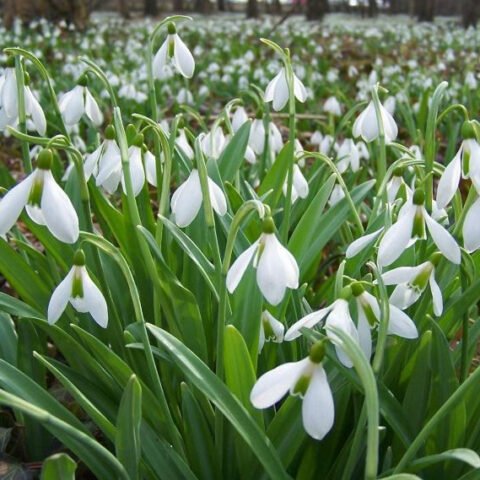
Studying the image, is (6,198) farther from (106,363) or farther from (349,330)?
(349,330)

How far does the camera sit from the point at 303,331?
113 centimetres

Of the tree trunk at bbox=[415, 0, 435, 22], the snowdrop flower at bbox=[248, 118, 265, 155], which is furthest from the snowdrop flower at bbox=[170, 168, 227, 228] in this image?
the tree trunk at bbox=[415, 0, 435, 22]

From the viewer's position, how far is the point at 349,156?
2.46 m

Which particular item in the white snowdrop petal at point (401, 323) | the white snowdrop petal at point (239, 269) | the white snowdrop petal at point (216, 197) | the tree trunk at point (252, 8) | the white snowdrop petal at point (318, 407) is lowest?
the white snowdrop petal at point (318, 407)

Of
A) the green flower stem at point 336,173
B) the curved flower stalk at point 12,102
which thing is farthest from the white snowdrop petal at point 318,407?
the curved flower stalk at point 12,102

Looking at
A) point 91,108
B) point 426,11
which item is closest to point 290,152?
point 91,108

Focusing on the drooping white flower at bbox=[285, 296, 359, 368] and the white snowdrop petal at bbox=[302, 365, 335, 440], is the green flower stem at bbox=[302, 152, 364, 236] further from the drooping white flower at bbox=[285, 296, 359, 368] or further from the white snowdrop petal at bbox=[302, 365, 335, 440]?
the white snowdrop petal at bbox=[302, 365, 335, 440]

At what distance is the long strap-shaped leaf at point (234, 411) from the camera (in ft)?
3.92

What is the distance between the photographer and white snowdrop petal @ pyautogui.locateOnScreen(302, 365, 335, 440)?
97cm

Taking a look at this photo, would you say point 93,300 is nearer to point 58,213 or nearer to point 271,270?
point 58,213

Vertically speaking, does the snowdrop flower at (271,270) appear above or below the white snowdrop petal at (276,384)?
above

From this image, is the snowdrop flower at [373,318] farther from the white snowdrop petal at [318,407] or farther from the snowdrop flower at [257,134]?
the snowdrop flower at [257,134]

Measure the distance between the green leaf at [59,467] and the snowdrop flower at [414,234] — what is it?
518 mm

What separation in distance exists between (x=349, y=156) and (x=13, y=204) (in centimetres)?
145
